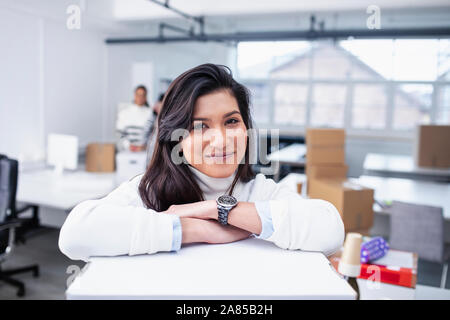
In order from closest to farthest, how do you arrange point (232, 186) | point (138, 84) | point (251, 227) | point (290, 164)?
point (251, 227)
point (232, 186)
point (138, 84)
point (290, 164)

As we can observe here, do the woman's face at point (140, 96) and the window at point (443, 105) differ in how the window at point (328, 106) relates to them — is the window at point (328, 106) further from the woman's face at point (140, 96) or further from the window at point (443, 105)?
the woman's face at point (140, 96)

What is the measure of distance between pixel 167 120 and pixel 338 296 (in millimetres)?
492

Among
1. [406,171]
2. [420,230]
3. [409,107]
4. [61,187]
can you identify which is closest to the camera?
[420,230]

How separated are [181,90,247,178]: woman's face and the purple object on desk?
4.40 feet

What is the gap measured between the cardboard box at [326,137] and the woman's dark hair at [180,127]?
5.62 ft

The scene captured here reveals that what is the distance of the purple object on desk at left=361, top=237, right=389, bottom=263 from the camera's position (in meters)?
1.97

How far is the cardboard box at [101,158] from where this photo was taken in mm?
4492

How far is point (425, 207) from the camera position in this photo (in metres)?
3.01

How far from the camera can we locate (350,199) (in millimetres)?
2170

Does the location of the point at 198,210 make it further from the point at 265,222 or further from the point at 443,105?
the point at 443,105

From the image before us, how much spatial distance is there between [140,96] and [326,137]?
1328 millimetres

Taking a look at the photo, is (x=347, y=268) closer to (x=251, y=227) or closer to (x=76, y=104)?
(x=251, y=227)

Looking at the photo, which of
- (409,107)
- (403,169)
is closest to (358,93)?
(409,107)

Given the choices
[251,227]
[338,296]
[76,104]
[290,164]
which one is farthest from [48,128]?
[338,296]
